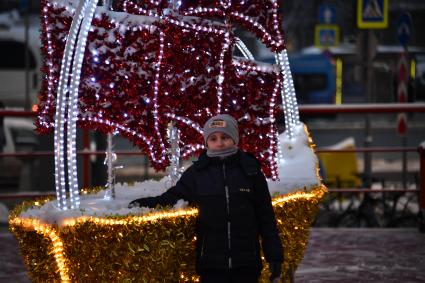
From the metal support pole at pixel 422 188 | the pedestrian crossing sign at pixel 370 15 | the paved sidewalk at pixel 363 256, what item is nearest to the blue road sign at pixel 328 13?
the pedestrian crossing sign at pixel 370 15

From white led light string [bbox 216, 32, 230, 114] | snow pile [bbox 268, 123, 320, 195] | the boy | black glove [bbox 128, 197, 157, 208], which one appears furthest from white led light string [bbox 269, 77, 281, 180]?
black glove [bbox 128, 197, 157, 208]

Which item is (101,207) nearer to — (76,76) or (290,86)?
(76,76)

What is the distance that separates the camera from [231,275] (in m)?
4.86

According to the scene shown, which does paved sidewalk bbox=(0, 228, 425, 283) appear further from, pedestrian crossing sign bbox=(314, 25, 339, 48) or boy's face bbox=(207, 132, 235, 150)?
pedestrian crossing sign bbox=(314, 25, 339, 48)

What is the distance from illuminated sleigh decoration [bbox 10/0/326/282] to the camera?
16.2 feet

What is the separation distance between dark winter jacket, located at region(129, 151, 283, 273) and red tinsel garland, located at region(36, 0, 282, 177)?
Answer: 0.58 metres

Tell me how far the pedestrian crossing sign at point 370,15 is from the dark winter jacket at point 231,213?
32.4ft

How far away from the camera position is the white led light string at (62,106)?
5051 mm

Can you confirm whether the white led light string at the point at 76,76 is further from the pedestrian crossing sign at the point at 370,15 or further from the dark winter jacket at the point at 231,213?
the pedestrian crossing sign at the point at 370,15

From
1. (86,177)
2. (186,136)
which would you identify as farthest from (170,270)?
(86,177)

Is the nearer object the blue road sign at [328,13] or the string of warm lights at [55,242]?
the string of warm lights at [55,242]

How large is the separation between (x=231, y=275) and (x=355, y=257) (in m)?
4.36

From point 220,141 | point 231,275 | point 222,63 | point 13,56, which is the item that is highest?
point 13,56

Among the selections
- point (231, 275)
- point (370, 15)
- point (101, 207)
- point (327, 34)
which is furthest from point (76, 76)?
point (327, 34)
